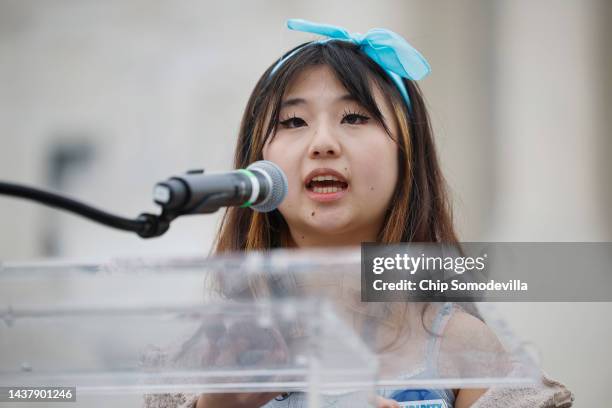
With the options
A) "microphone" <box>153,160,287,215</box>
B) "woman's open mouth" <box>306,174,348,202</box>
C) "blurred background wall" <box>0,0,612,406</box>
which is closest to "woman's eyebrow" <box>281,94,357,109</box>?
"woman's open mouth" <box>306,174,348,202</box>

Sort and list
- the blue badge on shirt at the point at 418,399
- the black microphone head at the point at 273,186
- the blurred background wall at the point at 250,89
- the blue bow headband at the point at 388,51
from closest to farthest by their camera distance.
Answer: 1. the black microphone head at the point at 273,186
2. the blue badge on shirt at the point at 418,399
3. the blue bow headband at the point at 388,51
4. the blurred background wall at the point at 250,89

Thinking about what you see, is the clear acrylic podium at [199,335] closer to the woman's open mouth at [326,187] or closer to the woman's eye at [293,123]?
the woman's open mouth at [326,187]

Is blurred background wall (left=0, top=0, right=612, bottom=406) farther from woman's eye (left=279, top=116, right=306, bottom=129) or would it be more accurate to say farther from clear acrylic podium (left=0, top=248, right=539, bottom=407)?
clear acrylic podium (left=0, top=248, right=539, bottom=407)

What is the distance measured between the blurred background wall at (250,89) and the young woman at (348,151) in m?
2.05

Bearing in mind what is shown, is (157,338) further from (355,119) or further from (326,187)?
Answer: (355,119)

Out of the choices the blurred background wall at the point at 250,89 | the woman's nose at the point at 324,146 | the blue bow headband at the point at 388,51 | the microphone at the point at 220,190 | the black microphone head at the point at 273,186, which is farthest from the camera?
the blurred background wall at the point at 250,89

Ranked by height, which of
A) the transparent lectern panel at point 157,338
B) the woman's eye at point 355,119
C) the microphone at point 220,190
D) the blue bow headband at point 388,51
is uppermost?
the blue bow headband at point 388,51

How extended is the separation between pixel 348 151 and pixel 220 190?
505 mm

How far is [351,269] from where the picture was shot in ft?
3.30

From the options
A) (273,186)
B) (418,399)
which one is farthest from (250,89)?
(273,186)

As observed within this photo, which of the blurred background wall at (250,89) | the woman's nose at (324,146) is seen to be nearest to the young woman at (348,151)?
the woman's nose at (324,146)

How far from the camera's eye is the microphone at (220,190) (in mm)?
872

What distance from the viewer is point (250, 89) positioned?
3934 millimetres

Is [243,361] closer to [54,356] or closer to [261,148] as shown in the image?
[54,356]
